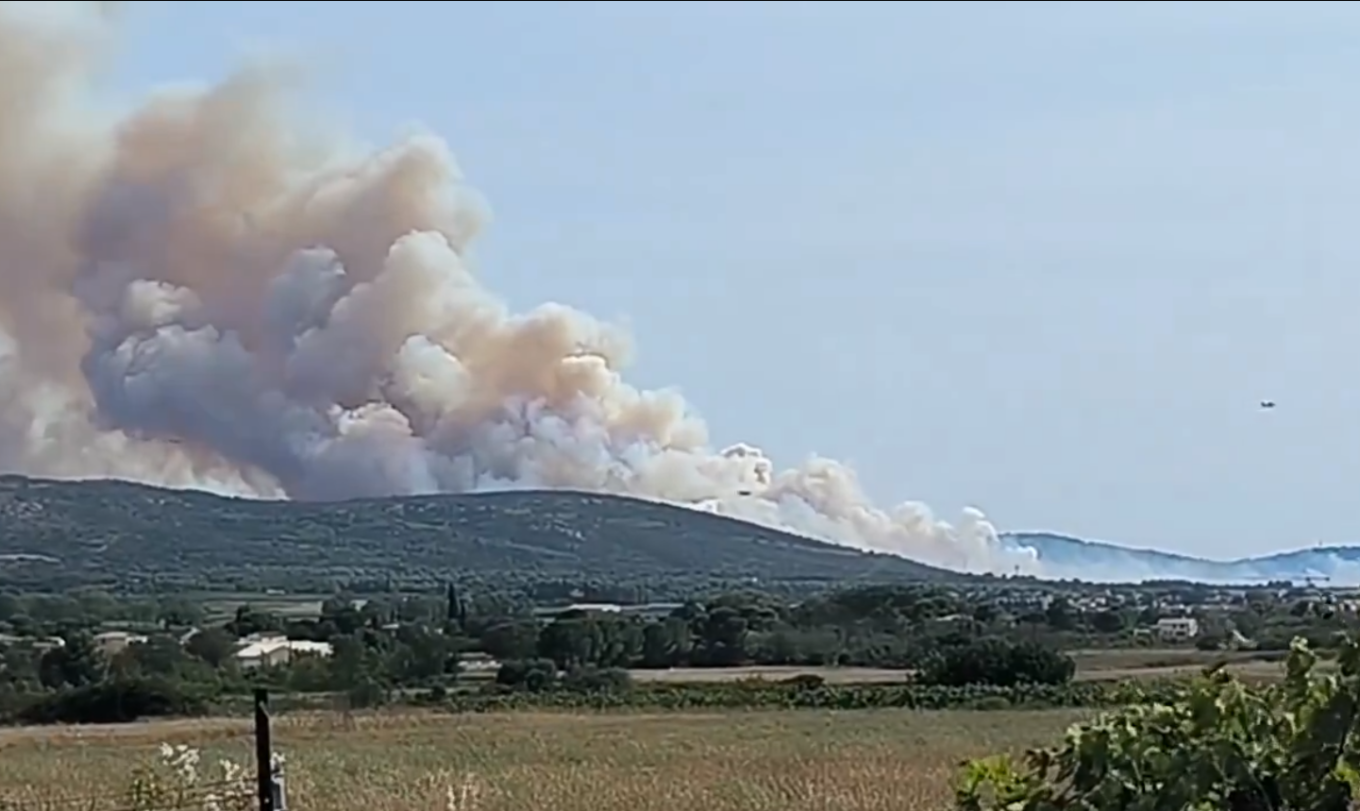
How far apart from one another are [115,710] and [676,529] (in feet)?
418

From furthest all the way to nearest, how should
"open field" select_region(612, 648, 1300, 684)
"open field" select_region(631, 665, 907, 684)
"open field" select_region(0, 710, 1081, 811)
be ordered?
"open field" select_region(631, 665, 907, 684) → "open field" select_region(612, 648, 1300, 684) → "open field" select_region(0, 710, 1081, 811)

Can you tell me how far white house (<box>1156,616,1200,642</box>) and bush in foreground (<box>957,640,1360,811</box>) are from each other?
285 feet

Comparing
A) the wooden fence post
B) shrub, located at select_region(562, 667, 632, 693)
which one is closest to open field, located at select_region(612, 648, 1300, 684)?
shrub, located at select_region(562, 667, 632, 693)

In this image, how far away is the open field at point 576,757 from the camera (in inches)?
1261

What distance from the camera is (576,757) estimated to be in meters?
42.8

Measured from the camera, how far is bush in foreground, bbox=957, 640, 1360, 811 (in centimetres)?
871

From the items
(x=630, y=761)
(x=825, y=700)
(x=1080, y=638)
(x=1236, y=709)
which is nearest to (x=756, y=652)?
(x=1080, y=638)

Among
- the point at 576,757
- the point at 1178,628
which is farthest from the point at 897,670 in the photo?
the point at 576,757

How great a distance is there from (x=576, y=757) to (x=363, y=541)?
13671cm

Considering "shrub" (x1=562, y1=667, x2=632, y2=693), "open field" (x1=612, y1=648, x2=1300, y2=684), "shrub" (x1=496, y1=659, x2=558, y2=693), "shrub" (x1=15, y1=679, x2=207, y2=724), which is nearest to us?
"shrub" (x1=15, y1=679, x2=207, y2=724)

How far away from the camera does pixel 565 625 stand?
92.2 metres

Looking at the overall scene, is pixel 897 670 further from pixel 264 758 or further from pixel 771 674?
pixel 264 758

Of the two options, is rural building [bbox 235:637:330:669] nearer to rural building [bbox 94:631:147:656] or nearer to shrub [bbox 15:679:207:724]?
rural building [bbox 94:631:147:656]

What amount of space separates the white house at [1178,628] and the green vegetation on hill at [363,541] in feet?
186
